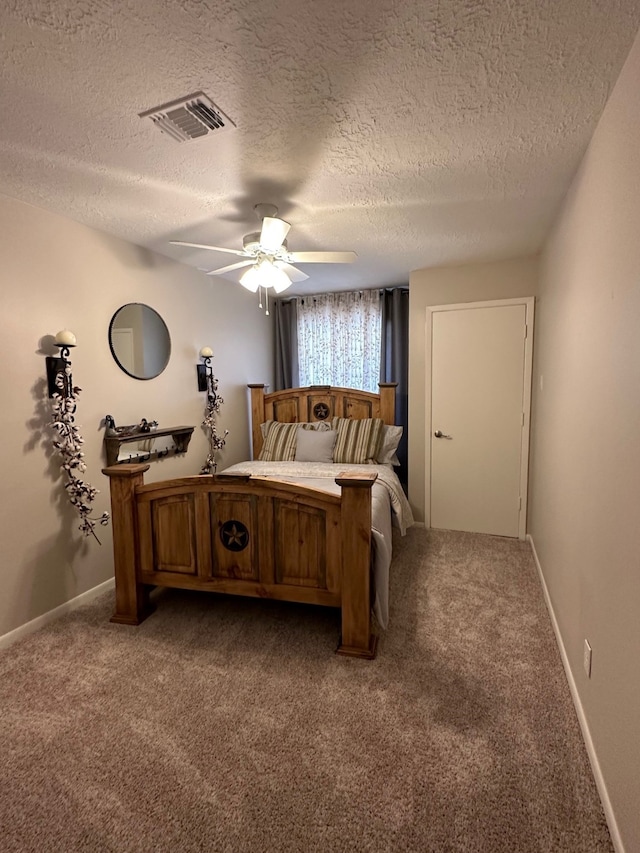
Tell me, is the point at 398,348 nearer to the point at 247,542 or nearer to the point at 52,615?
the point at 247,542

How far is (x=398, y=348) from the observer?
4.42 meters

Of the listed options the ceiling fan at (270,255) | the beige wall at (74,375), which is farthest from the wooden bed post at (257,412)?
the ceiling fan at (270,255)

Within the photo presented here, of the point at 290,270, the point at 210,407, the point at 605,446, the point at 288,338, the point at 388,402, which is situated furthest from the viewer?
the point at 288,338

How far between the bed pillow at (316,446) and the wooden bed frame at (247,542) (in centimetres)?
162

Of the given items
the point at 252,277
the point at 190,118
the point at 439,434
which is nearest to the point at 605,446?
the point at 190,118

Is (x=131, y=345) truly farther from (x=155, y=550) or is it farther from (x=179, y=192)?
(x=155, y=550)

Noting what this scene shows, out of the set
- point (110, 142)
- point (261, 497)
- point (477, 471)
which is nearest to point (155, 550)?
point (261, 497)

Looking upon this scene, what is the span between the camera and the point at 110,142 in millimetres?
1762

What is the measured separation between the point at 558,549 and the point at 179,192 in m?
2.87

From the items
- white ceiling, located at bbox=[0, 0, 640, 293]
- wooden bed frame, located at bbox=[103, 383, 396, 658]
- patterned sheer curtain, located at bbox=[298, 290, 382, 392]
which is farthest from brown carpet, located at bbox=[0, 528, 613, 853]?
patterned sheer curtain, located at bbox=[298, 290, 382, 392]

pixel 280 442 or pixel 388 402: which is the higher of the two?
pixel 388 402

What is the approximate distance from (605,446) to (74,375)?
9.49 feet

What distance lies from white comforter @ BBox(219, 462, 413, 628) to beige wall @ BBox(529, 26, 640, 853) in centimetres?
88

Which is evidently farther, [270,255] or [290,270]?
[290,270]
